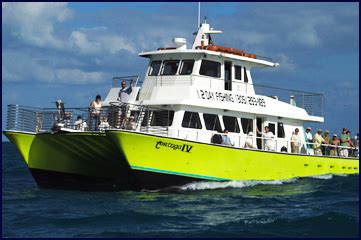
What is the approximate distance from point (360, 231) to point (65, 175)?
10572 mm

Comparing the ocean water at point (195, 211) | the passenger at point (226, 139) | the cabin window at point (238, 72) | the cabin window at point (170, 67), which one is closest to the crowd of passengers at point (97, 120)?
the ocean water at point (195, 211)

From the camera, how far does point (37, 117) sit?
2202 centimetres

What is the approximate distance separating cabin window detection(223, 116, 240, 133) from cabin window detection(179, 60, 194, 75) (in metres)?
1.91

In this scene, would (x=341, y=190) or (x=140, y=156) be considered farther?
(x=341, y=190)

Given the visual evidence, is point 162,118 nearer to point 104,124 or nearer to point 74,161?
point 104,124

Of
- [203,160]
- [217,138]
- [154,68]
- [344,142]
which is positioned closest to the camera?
[203,160]

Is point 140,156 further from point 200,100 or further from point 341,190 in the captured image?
point 341,190

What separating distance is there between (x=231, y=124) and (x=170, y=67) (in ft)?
9.10

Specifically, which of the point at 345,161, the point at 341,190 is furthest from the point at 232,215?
the point at 345,161

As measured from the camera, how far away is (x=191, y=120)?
69.9 ft

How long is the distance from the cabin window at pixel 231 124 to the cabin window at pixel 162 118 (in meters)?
1.99

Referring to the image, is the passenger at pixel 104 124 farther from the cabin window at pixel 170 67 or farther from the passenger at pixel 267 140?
the passenger at pixel 267 140

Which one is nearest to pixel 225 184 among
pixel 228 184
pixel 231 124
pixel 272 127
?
pixel 228 184

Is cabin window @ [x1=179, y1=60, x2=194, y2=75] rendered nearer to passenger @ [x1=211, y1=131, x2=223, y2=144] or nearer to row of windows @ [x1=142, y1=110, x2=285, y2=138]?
row of windows @ [x1=142, y1=110, x2=285, y2=138]
